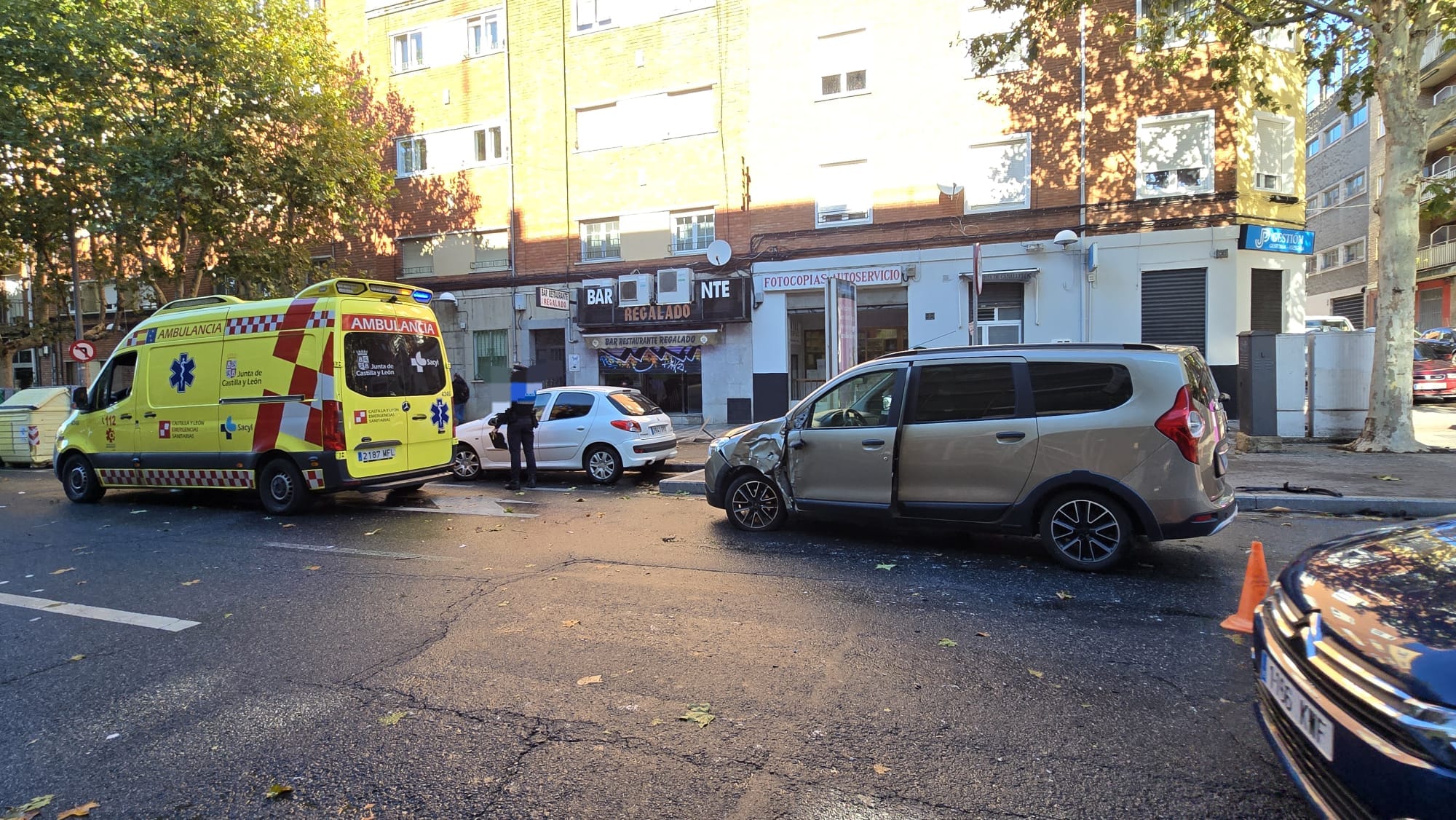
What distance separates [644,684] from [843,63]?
17110 millimetres

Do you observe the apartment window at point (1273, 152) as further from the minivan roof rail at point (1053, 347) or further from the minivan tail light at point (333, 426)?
the minivan tail light at point (333, 426)

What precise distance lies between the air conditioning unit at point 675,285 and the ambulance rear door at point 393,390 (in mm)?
9038

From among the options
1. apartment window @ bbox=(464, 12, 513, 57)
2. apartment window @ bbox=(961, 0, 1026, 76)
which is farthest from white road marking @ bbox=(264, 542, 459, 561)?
apartment window @ bbox=(464, 12, 513, 57)

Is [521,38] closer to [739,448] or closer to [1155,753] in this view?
[739,448]

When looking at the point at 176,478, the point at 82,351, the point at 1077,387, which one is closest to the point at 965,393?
the point at 1077,387

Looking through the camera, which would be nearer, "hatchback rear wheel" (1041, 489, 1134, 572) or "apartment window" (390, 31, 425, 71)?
"hatchback rear wheel" (1041, 489, 1134, 572)

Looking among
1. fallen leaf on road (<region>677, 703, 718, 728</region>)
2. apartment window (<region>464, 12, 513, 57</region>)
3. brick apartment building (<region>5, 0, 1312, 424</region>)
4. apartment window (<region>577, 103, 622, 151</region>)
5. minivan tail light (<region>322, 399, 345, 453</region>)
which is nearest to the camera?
fallen leaf on road (<region>677, 703, 718, 728</region>)

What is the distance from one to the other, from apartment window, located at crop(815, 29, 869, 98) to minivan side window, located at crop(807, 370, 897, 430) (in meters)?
13.0

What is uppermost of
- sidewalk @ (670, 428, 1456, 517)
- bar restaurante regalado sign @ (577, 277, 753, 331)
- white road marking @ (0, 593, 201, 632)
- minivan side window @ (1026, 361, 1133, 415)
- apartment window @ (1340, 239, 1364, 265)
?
apartment window @ (1340, 239, 1364, 265)

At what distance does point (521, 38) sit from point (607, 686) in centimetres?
2075

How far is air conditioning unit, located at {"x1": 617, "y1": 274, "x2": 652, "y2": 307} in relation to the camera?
1880 cm

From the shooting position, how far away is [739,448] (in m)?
7.30

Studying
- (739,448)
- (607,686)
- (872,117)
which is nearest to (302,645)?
(607,686)

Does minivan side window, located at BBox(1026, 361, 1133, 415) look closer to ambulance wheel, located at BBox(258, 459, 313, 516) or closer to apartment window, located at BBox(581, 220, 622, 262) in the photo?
ambulance wheel, located at BBox(258, 459, 313, 516)
